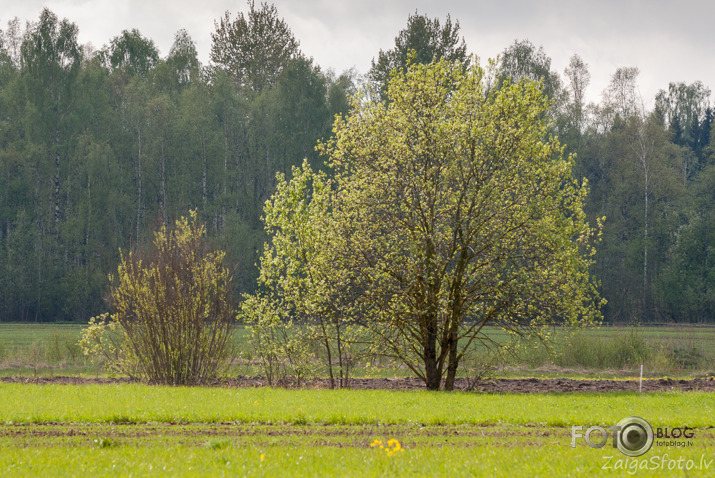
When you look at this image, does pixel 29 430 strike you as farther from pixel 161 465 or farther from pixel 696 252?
pixel 696 252

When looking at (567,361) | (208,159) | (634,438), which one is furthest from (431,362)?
(208,159)

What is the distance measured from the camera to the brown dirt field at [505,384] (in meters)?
22.2

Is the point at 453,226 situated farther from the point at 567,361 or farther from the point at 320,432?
A: the point at 567,361

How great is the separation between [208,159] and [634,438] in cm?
6094

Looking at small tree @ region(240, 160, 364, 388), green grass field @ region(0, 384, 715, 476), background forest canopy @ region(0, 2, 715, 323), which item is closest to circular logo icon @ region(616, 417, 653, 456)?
green grass field @ region(0, 384, 715, 476)

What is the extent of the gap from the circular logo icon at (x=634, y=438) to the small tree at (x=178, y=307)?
1331cm

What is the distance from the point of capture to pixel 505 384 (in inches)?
938

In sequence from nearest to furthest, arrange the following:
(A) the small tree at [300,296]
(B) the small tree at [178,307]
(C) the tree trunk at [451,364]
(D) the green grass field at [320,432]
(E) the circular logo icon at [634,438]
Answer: (D) the green grass field at [320,432] < (E) the circular logo icon at [634,438] < (A) the small tree at [300,296] < (C) the tree trunk at [451,364] < (B) the small tree at [178,307]

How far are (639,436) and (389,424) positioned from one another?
15.5ft

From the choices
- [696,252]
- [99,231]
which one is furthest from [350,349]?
[696,252]

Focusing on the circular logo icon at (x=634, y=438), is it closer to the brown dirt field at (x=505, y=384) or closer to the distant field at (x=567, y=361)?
the brown dirt field at (x=505, y=384)

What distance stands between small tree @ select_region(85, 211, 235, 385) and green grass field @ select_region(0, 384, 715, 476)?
2.32m

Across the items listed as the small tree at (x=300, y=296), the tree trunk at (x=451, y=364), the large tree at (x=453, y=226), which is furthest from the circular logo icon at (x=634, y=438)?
the small tree at (x=300, y=296)

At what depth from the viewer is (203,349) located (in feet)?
72.7
